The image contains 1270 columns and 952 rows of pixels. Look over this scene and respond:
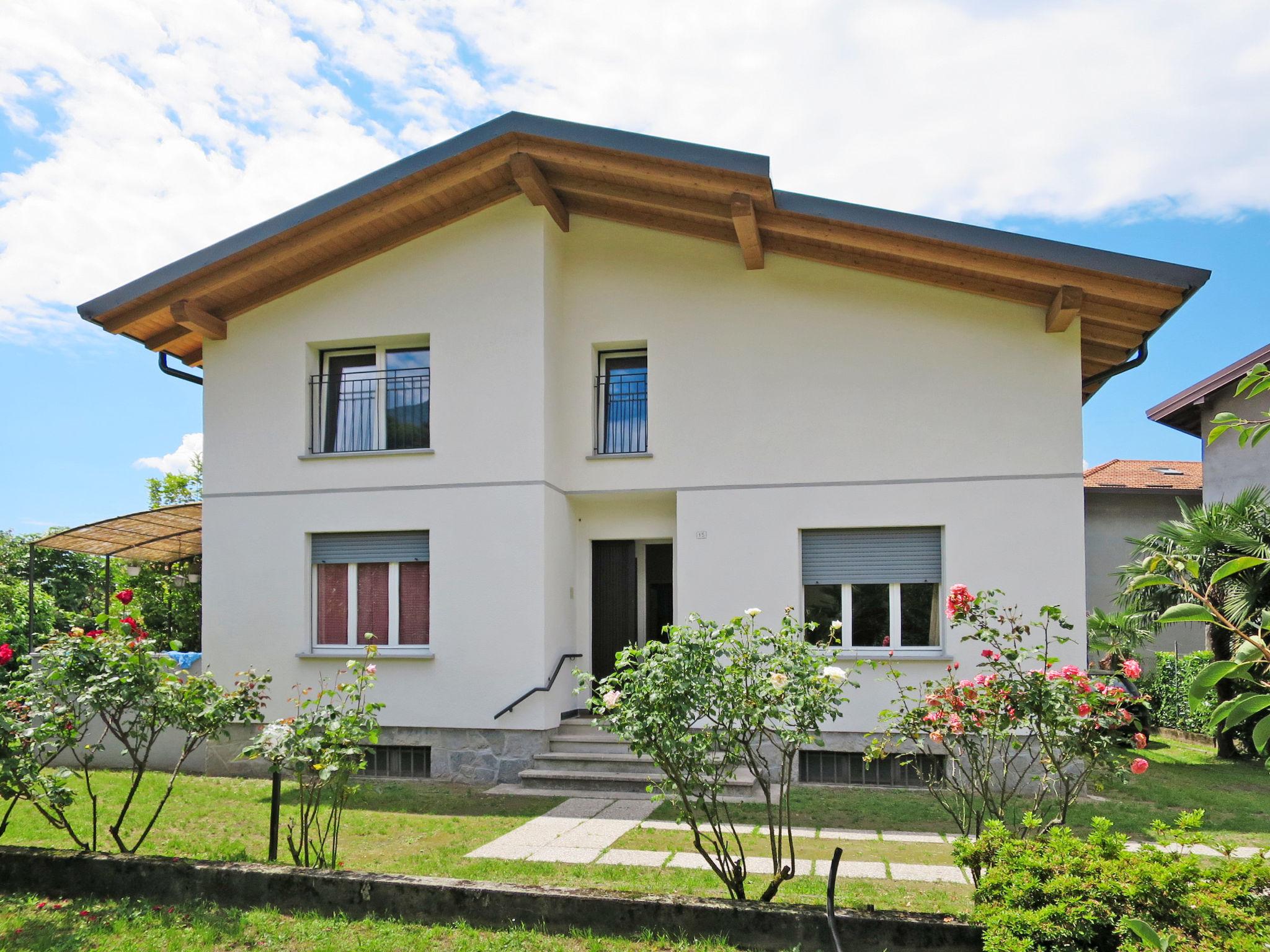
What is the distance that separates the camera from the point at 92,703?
6008mm

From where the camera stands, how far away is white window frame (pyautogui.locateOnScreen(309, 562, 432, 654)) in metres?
11.4

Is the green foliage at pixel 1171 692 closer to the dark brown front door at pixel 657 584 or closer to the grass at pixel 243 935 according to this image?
the dark brown front door at pixel 657 584

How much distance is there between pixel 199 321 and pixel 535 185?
485 centimetres

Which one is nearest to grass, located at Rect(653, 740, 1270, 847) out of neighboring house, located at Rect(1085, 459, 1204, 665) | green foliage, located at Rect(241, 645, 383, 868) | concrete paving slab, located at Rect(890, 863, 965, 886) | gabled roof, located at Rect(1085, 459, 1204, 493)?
concrete paving slab, located at Rect(890, 863, 965, 886)

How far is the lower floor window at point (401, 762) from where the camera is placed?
11055mm

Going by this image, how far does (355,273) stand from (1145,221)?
46.9 ft

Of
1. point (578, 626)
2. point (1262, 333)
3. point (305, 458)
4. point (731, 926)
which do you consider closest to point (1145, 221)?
point (1262, 333)

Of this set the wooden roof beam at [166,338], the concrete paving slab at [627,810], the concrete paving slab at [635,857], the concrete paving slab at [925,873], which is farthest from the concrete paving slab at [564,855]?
the wooden roof beam at [166,338]

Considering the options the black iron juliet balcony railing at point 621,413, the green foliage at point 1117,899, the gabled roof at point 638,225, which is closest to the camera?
the green foliage at point 1117,899

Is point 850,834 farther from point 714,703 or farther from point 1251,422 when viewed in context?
point 1251,422

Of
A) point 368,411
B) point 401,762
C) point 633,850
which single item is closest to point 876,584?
point 633,850

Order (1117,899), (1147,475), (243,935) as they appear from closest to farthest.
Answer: (1117,899) → (243,935) → (1147,475)

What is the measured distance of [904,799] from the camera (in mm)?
9617

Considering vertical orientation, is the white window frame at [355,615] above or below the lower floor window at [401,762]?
above
